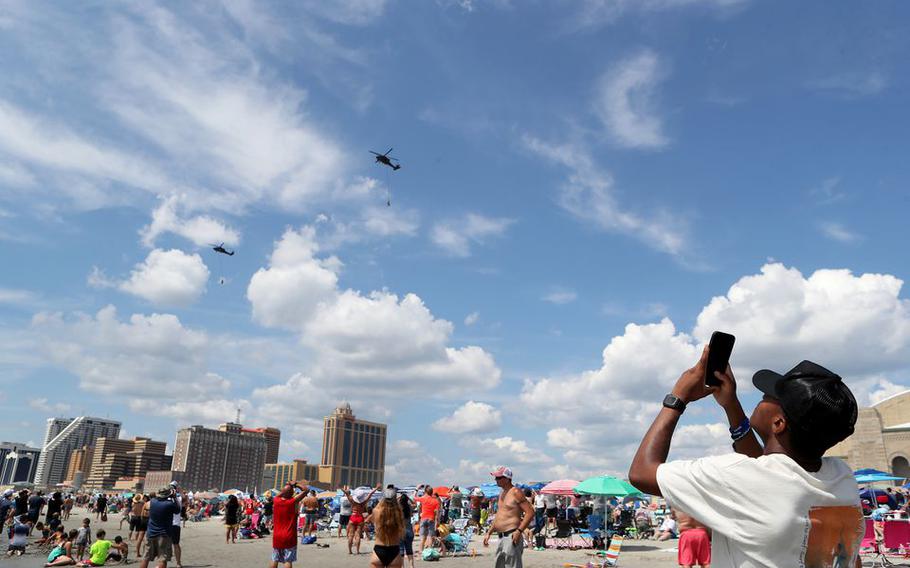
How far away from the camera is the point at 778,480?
181cm

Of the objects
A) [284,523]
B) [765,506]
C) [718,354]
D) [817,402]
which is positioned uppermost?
[718,354]

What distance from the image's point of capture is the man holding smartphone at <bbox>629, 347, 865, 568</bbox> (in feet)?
5.92

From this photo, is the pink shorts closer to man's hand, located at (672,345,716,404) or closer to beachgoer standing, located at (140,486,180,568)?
man's hand, located at (672,345,716,404)

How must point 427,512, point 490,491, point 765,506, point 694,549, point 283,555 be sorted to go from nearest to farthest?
point 765,506, point 694,549, point 283,555, point 427,512, point 490,491

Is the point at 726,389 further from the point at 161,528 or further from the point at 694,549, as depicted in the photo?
the point at 161,528

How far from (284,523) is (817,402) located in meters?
9.69

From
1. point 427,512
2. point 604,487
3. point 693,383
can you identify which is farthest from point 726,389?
Result: point 604,487

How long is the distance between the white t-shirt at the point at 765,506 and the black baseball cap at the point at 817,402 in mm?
126

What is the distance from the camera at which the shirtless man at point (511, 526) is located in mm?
7344

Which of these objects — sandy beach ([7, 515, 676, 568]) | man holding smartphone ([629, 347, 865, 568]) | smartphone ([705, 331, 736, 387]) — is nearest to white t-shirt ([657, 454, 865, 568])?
man holding smartphone ([629, 347, 865, 568])

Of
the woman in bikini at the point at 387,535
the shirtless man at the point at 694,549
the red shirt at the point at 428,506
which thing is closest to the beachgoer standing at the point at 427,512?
the red shirt at the point at 428,506

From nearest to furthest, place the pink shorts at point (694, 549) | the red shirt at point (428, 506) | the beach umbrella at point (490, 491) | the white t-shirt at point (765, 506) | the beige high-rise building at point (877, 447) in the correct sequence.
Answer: the white t-shirt at point (765, 506) → the pink shorts at point (694, 549) → the red shirt at point (428, 506) → the beach umbrella at point (490, 491) → the beige high-rise building at point (877, 447)

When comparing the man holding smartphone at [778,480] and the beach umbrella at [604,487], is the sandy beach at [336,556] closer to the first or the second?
the beach umbrella at [604,487]

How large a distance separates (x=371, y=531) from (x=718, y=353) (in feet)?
78.6
